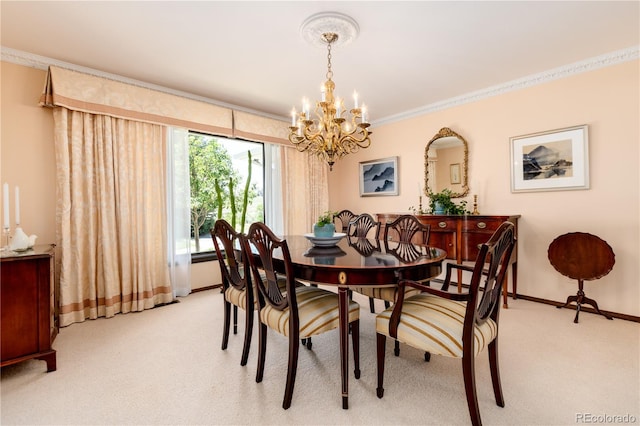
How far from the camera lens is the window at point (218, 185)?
4.01 meters

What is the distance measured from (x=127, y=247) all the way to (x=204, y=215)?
1.06m

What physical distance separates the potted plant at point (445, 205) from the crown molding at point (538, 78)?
1196 millimetres

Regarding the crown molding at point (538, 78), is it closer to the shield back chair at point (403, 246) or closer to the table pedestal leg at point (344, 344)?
the shield back chair at point (403, 246)

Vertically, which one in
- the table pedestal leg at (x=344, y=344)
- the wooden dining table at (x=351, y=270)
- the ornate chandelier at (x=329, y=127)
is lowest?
the table pedestal leg at (x=344, y=344)

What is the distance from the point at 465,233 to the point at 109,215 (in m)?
3.77

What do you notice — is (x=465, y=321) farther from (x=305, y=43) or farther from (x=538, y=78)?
(x=538, y=78)

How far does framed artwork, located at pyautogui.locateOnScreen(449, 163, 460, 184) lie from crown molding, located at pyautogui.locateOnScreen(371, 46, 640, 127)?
78 cm

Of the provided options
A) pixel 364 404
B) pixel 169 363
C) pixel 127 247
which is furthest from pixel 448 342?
pixel 127 247

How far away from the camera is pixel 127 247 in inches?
125

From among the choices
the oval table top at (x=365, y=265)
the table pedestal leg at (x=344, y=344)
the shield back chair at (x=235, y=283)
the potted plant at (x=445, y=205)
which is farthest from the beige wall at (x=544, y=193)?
the table pedestal leg at (x=344, y=344)

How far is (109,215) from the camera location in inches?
122

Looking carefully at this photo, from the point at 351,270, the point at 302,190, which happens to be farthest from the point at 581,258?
the point at 302,190

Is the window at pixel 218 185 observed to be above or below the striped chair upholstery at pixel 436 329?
above

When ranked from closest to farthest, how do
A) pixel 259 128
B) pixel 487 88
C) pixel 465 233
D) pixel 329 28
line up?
pixel 329 28
pixel 465 233
pixel 487 88
pixel 259 128
